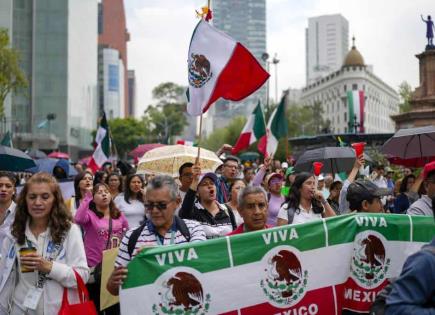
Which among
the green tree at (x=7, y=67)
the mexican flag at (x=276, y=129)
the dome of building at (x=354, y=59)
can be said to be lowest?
the mexican flag at (x=276, y=129)

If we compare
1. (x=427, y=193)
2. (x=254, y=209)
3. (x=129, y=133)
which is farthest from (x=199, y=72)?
(x=129, y=133)

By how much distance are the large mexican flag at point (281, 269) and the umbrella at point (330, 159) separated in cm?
522

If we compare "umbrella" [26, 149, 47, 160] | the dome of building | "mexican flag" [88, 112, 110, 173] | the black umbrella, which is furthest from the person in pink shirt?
the dome of building

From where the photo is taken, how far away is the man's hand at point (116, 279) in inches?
142

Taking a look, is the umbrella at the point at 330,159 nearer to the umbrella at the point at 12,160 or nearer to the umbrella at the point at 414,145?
the umbrella at the point at 414,145

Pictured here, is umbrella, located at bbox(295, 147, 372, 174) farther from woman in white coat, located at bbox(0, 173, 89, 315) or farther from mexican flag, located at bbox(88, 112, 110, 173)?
mexican flag, located at bbox(88, 112, 110, 173)

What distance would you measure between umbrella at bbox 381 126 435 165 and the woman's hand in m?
6.22

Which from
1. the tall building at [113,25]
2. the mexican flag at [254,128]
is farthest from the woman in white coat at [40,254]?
the tall building at [113,25]

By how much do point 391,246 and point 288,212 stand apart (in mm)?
1537

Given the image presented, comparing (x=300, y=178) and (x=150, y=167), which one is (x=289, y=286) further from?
(x=150, y=167)

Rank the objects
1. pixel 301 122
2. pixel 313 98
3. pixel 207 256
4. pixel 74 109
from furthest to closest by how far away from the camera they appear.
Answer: pixel 313 98 < pixel 301 122 < pixel 74 109 < pixel 207 256

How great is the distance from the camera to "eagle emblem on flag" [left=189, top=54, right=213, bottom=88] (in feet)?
20.1

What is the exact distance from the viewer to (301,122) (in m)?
75.9

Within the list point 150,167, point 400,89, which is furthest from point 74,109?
point 150,167
